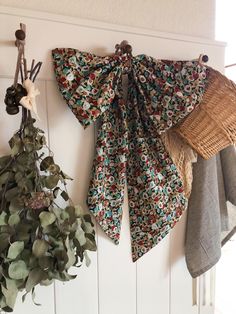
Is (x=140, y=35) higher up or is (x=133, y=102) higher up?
(x=140, y=35)

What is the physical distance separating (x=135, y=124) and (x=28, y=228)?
1.41 ft

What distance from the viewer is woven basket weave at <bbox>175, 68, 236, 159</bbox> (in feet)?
2.62

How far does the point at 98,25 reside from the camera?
79cm

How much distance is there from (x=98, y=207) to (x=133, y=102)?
0.34m

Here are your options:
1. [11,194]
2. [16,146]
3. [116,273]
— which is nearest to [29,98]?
[16,146]

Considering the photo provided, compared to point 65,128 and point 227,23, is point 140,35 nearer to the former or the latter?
point 65,128

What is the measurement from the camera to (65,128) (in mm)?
791

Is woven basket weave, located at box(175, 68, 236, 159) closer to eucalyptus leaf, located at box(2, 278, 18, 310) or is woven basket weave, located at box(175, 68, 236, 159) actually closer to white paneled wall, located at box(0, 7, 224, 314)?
white paneled wall, located at box(0, 7, 224, 314)

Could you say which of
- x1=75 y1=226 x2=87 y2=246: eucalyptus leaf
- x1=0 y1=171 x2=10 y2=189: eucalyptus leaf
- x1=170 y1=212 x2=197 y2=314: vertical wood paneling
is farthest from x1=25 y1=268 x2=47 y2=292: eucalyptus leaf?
x1=170 y1=212 x2=197 y2=314: vertical wood paneling

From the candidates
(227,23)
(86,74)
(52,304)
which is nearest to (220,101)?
(86,74)

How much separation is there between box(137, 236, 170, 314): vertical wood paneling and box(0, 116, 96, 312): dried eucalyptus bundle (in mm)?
379

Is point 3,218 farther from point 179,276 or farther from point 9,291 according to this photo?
point 179,276

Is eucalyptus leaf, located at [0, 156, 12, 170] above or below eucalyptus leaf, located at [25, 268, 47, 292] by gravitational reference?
above

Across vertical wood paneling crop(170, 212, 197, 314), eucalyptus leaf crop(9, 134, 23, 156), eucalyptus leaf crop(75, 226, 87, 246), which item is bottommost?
vertical wood paneling crop(170, 212, 197, 314)
